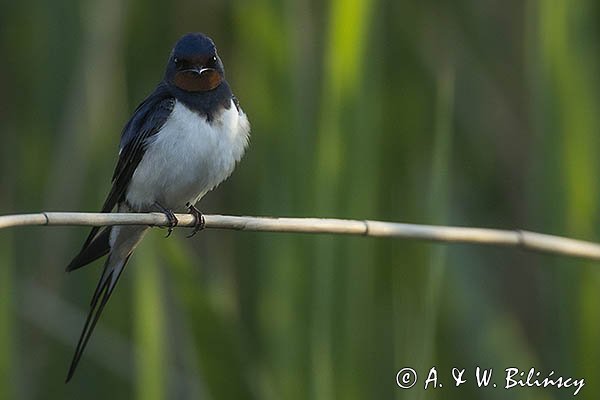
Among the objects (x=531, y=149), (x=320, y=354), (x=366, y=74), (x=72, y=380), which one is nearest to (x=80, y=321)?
(x=72, y=380)

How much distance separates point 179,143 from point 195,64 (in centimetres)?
11

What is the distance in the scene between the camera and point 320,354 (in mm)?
1317

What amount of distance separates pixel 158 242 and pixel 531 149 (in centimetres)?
57

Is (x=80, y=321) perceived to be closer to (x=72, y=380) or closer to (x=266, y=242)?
(x=72, y=380)

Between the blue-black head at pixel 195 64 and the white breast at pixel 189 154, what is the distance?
0.12ft

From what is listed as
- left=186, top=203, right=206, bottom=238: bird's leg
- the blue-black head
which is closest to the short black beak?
the blue-black head

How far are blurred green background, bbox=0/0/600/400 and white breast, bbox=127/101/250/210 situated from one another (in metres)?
0.04

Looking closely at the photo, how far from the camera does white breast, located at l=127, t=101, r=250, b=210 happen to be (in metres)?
1.52

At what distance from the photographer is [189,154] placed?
1.52 m

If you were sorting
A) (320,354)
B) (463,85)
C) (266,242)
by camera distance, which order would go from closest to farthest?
(320,354) → (266,242) → (463,85)

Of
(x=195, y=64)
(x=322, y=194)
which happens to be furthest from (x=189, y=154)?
(x=322, y=194)

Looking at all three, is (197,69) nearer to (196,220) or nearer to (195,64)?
(195,64)

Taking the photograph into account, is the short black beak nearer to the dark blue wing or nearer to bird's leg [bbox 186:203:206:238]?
the dark blue wing

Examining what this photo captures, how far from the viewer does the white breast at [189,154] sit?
1.52m
